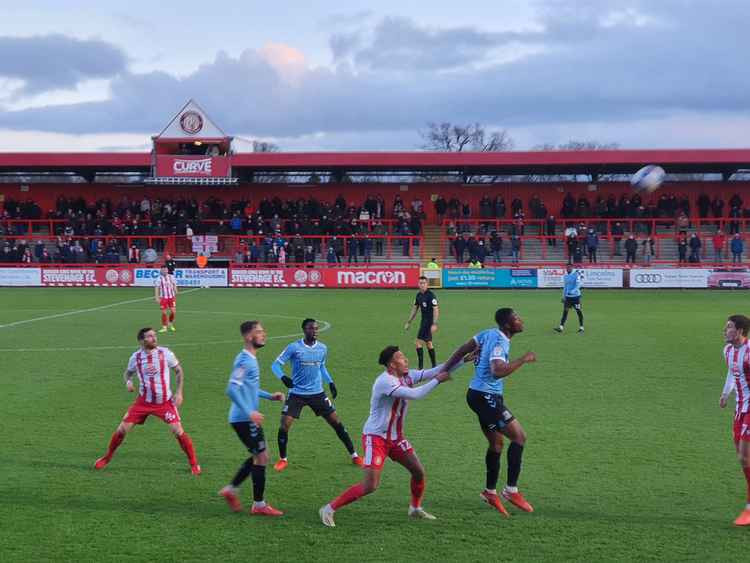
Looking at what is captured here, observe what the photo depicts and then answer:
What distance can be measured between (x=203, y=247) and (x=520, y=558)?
39.7 m

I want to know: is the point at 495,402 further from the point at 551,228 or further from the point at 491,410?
the point at 551,228

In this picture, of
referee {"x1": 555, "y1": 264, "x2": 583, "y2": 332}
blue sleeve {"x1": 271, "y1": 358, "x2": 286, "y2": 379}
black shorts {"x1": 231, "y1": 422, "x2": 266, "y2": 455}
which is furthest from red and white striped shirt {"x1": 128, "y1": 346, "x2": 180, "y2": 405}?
referee {"x1": 555, "y1": 264, "x2": 583, "y2": 332}

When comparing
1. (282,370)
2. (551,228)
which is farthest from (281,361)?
(551,228)

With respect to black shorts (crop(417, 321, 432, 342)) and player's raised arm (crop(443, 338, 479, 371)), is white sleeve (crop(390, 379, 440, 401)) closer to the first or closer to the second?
player's raised arm (crop(443, 338, 479, 371))

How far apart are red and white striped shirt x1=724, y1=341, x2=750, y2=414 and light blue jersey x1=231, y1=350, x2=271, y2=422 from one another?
5.04 m

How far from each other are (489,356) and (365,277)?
3283cm

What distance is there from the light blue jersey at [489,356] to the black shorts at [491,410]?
60 mm

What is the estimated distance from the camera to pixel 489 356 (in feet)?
28.0

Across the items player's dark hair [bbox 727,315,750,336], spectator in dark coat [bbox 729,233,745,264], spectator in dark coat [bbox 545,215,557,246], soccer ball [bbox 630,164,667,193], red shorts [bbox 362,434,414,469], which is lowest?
red shorts [bbox 362,434,414,469]

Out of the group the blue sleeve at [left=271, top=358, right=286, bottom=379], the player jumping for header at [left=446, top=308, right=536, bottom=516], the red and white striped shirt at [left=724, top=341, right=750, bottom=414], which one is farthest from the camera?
the blue sleeve at [left=271, top=358, right=286, bottom=379]

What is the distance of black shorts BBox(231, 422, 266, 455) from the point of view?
8.25 meters

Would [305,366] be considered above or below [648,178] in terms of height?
below

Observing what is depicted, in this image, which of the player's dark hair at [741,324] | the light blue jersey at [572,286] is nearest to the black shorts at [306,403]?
the player's dark hair at [741,324]

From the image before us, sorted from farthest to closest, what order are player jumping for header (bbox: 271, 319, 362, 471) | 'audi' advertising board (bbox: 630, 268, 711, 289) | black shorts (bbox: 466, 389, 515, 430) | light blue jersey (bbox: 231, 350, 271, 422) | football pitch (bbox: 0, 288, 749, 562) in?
'audi' advertising board (bbox: 630, 268, 711, 289) → player jumping for header (bbox: 271, 319, 362, 471) → black shorts (bbox: 466, 389, 515, 430) → light blue jersey (bbox: 231, 350, 271, 422) → football pitch (bbox: 0, 288, 749, 562)
